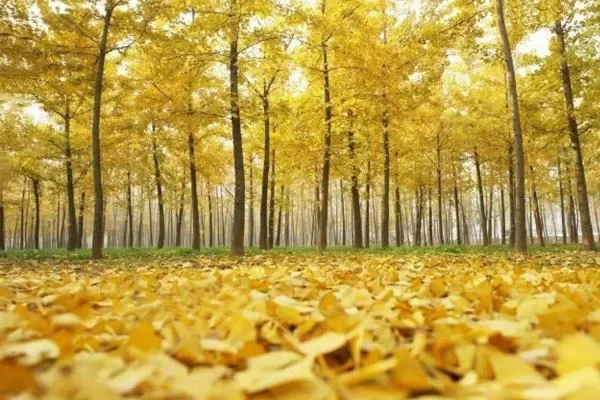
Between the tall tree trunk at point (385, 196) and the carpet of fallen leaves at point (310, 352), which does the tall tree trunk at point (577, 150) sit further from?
the carpet of fallen leaves at point (310, 352)

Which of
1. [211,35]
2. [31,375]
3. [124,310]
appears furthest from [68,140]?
[31,375]

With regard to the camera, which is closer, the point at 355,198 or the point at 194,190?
the point at 194,190

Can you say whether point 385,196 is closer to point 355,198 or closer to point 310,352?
point 355,198

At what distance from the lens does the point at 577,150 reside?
1295 centimetres

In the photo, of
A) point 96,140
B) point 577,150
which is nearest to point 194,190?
point 96,140

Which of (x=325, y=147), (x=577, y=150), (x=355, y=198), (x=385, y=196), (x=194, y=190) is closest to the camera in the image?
(x=577, y=150)

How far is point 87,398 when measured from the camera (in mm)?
715

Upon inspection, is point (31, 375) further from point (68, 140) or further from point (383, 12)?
point (68, 140)

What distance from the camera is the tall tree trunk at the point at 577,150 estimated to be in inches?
487

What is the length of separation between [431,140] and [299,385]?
2097 centimetres

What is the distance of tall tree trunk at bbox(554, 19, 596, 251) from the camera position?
12.4 m

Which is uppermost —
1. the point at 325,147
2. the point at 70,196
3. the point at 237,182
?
the point at 325,147

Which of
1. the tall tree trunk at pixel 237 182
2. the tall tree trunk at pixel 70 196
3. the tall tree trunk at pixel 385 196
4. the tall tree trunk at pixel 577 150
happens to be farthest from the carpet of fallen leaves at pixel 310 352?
the tall tree trunk at pixel 70 196

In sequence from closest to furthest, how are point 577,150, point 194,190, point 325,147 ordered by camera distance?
point 577,150 → point 325,147 → point 194,190
